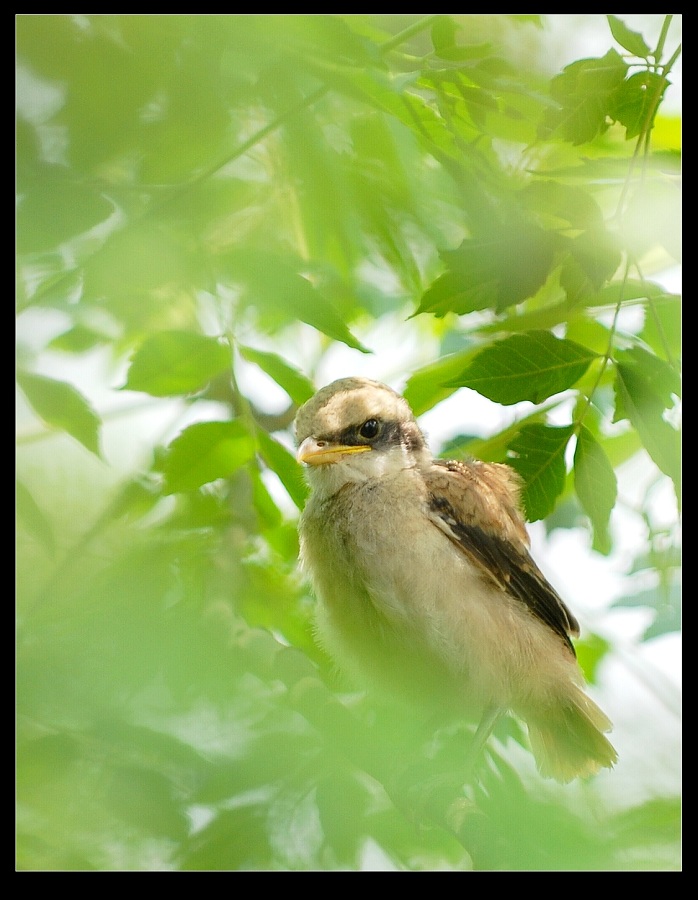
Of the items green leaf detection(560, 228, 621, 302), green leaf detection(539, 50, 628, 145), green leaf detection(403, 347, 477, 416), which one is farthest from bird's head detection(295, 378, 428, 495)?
green leaf detection(539, 50, 628, 145)

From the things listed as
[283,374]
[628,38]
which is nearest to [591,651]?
[283,374]

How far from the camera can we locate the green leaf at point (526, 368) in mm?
1941

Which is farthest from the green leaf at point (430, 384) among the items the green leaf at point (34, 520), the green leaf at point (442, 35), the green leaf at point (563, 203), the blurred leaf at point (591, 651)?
the green leaf at point (34, 520)

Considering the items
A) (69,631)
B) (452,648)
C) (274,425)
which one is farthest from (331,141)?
(274,425)

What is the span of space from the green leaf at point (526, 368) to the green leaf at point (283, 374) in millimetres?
529

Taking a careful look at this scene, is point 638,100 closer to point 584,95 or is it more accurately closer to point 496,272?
point 584,95

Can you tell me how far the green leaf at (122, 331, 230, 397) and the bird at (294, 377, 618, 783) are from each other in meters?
0.36

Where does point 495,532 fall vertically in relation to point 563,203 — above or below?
below

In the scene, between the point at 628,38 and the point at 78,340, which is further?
the point at 78,340

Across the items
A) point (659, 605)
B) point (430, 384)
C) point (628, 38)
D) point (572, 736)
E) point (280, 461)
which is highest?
point (628, 38)

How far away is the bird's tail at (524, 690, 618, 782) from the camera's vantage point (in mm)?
2396

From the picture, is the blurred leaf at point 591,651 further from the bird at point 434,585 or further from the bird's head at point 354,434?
the bird's head at point 354,434

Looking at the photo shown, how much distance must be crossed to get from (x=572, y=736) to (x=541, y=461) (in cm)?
92

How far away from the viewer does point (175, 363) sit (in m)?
2.15
